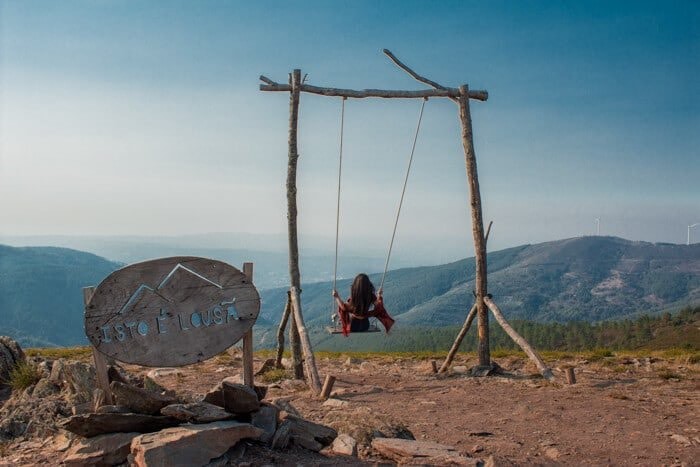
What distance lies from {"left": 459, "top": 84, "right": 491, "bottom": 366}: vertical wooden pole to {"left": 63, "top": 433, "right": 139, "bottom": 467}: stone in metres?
10.2

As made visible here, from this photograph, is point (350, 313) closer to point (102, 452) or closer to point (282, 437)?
point (282, 437)

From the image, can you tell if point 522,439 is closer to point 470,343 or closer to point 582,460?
point 582,460

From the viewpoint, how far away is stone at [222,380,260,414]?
7.29 meters

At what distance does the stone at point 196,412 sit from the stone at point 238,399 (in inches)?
12.9

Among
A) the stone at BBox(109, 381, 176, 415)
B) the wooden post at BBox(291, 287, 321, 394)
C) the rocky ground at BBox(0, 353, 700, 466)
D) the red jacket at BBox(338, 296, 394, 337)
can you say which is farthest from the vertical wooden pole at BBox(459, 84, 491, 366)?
the stone at BBox(109, 381, 176, 415)

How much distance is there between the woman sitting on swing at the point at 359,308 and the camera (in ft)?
43.9

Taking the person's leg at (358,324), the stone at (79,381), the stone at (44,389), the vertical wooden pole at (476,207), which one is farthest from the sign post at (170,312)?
the vertical wooden pole at (476,207)

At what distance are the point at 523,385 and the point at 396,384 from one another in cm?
283

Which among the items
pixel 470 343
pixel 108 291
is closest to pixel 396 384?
pixel 108 291

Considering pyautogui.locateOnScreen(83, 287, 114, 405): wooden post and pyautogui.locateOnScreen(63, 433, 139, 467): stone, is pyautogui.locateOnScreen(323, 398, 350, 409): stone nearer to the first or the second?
pyautogui.locateOnScreen(83, 287, 114, 405): wooden post

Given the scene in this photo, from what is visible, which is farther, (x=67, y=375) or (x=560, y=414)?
(x=560, y=414)

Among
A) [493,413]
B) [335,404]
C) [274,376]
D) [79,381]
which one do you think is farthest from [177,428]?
[274,376]

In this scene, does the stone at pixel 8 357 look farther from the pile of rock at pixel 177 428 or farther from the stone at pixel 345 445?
the stone at pixel 345 445

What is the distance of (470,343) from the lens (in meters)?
105
